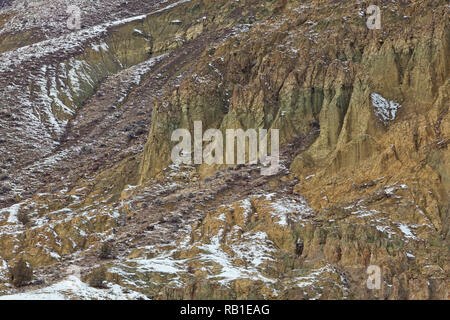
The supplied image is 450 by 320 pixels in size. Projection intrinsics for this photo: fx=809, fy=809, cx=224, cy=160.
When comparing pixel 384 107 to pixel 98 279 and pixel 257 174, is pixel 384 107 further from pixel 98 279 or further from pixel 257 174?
pixel 98 279

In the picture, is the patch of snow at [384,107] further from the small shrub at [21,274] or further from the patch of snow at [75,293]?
the small shrub at [21,274]

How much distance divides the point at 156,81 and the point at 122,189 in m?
34.6

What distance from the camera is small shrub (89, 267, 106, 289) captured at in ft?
145

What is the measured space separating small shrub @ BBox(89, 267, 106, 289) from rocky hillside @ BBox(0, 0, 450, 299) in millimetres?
103

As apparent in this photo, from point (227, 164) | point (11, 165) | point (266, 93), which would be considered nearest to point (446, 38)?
point (266, 93)

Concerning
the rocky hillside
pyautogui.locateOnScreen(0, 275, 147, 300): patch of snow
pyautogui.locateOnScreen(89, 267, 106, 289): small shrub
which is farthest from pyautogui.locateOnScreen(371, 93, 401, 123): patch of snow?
pyautogui.locateOnScreen(0, 275, 147, 300): patch of snow

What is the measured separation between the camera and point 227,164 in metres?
65.8

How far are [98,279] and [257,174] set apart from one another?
21390mm

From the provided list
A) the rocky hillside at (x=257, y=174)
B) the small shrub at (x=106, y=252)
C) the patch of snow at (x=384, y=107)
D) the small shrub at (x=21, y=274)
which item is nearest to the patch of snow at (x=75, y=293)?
the rocky hillside at (x=257, y=174)

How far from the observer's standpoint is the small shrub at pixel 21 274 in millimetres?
49941

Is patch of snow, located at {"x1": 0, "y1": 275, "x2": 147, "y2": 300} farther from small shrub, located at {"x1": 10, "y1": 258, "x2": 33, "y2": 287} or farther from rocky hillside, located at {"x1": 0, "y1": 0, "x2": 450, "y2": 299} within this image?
small shrub, located at {"x1": 10, "y1": 258, "x2": 33, "y2": 287}

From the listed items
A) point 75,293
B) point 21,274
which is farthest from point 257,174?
point 75,293

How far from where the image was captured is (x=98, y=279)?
147 feet

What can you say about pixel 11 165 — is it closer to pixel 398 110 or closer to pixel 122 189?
pixel 122 189
